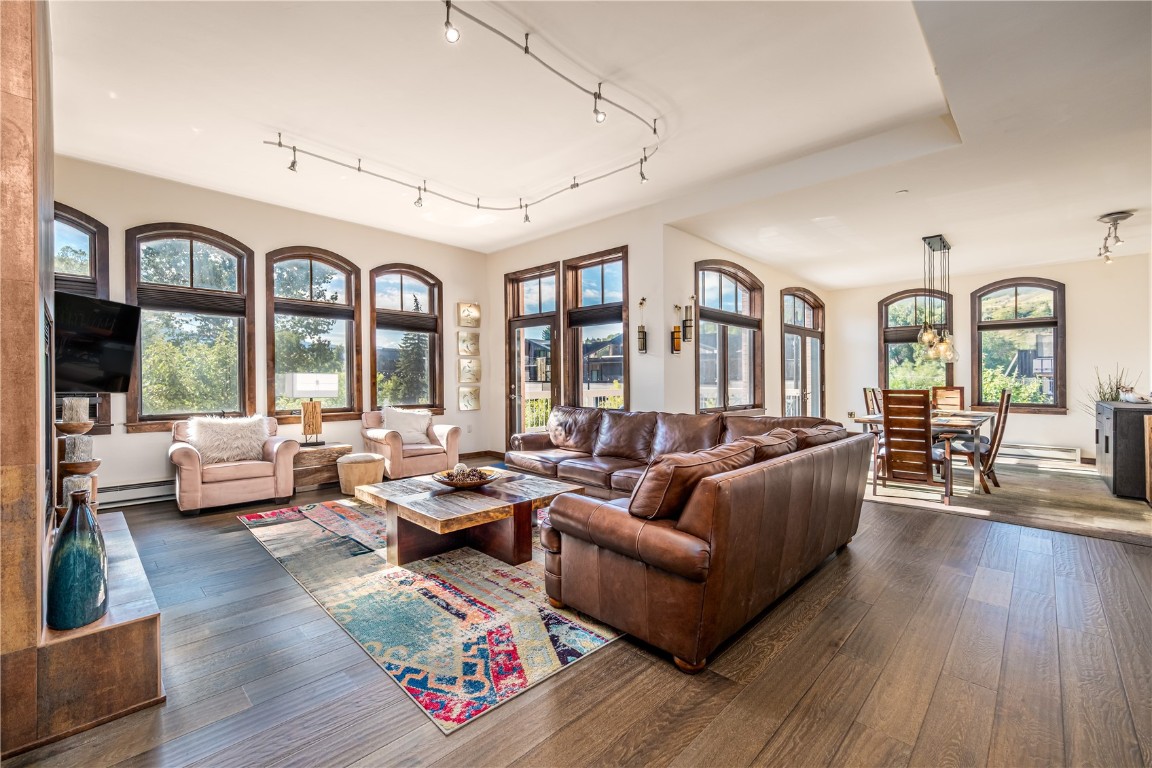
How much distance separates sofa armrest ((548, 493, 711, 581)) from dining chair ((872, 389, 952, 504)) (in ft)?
12.2

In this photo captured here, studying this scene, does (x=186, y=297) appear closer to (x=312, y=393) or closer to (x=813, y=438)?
(x=312, y=393)

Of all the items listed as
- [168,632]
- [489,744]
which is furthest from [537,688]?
[168,632]

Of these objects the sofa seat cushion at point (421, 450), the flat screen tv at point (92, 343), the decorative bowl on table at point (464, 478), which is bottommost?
the sofa seat cushion at point (421, 450)

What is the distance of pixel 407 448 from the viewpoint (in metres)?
5.77

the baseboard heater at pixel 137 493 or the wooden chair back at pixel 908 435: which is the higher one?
the wooden chair back at pixel 908 435

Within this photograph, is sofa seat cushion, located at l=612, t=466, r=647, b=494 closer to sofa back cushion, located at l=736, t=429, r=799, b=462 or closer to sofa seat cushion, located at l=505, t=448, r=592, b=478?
sofa seat cushion, located at l=505, t=448, r=592, b=478

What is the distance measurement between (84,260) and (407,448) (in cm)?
343

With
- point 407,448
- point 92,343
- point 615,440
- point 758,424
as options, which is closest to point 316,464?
point 407,448

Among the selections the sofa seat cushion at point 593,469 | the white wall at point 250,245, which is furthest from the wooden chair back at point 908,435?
the white wall at point 250,245

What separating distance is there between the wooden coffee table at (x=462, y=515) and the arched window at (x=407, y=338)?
3.43 metres

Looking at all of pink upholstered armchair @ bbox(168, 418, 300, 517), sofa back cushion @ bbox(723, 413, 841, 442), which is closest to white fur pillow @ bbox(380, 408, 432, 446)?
pink upholstered armchair @ bbox(168, 418, 300, 517)

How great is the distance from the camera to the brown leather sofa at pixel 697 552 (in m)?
2.05

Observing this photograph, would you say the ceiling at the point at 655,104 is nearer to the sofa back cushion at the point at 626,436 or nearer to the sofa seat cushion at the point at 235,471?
the sofa back cushion at the point at 626,436

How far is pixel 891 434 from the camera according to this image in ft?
16.4
